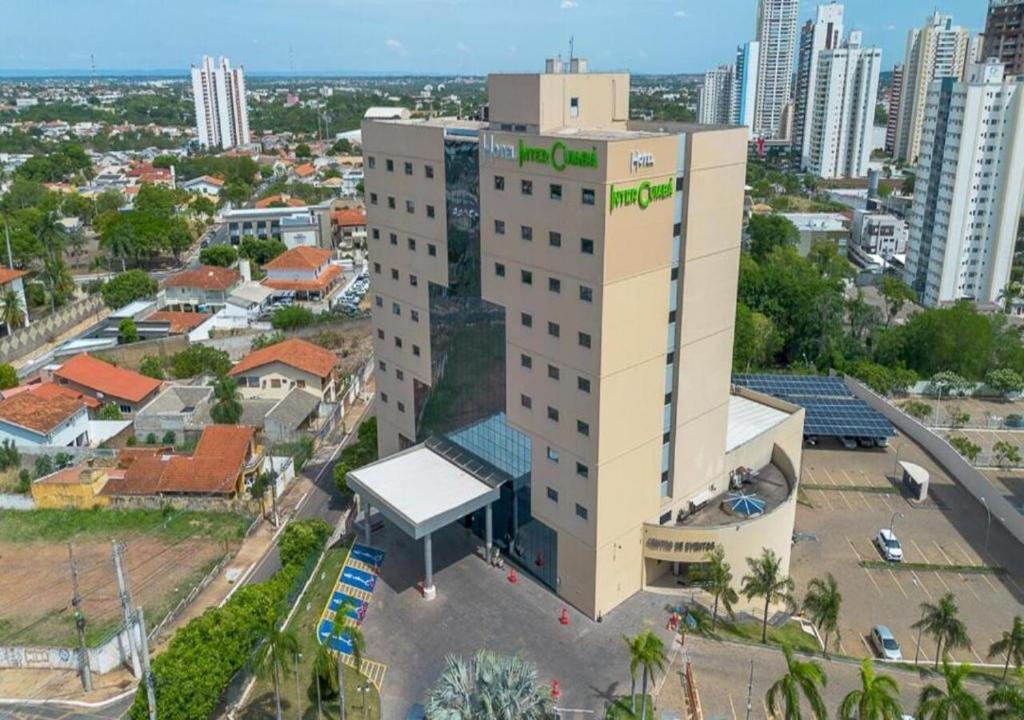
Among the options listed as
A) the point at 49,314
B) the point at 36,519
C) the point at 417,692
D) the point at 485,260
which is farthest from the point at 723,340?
the point at 49,314

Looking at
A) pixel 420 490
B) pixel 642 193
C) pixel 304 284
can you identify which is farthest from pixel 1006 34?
pixel 420 490

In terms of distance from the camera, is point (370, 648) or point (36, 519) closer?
point (370, 648)

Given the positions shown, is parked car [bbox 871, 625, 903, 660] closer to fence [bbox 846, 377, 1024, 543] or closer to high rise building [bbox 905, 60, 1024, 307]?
fence [bbox 846, 377, 1024, 543]

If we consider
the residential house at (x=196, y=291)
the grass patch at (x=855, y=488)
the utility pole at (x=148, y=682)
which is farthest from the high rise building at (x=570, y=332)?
the residential house at (x=196, y=291)

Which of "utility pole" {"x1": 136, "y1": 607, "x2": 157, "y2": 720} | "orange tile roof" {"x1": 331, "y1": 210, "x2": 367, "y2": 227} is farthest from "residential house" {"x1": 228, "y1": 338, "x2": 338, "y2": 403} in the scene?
"orange tile roof" {"x1": 331, "y1": 210, "x2": 367, "y2": 227}

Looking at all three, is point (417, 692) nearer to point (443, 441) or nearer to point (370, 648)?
point (370, 648)

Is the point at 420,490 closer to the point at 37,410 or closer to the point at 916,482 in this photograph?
the point at 916,482
